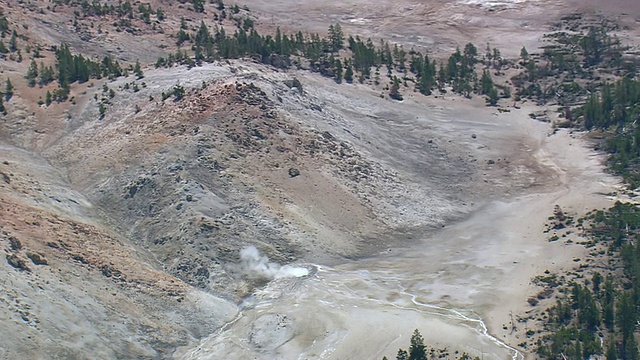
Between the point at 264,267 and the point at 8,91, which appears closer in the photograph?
the point at 264,267

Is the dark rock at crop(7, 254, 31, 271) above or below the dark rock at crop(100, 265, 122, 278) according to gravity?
above

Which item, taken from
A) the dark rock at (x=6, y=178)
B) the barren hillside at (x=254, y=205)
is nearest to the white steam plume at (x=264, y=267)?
the barren hillside at (x=254, y=205)

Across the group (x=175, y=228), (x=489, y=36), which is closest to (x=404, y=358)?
(x=175, y=228)

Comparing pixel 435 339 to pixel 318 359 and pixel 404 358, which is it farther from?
pixel 318 359

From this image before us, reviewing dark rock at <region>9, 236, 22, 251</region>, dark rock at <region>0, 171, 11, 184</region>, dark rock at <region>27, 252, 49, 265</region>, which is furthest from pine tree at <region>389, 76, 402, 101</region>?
dark rock at <region>9, 236, 22, 251</region>

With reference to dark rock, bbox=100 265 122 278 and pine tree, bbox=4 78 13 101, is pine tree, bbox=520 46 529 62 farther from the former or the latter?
dark rock, bbox=100 265 122 278

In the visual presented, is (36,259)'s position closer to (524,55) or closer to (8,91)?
(8,91)


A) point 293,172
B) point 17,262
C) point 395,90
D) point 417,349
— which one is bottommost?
point 417,349

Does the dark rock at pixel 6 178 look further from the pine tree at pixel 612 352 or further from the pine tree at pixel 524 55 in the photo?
the pine tree at pixel 524 55

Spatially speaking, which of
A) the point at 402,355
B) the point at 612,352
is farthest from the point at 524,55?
the point at 402,355
